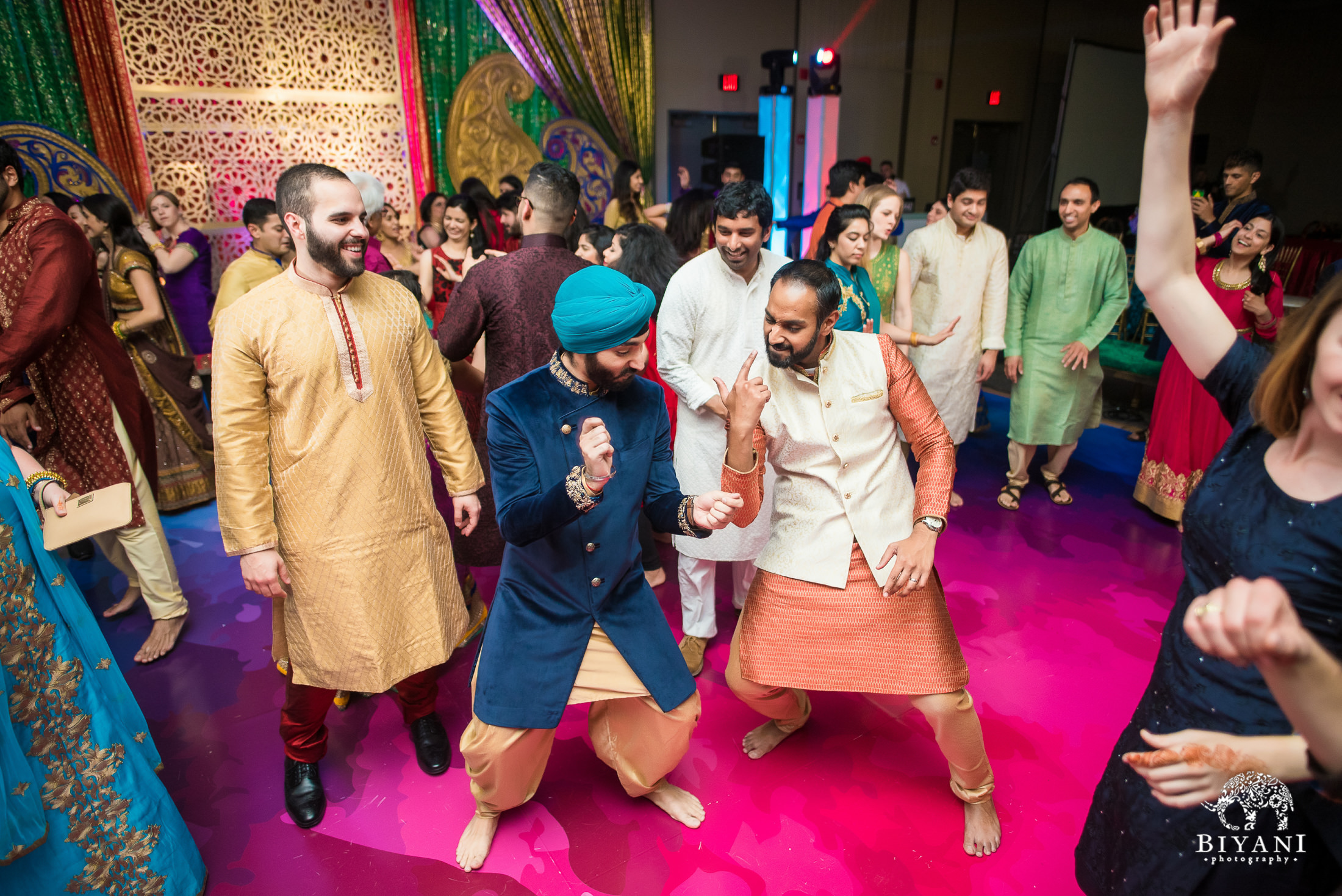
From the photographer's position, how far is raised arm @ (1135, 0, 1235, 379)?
1065 millimetres

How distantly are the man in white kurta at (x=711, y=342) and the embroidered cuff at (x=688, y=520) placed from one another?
76cm

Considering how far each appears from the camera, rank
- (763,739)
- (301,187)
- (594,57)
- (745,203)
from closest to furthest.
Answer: (301,187)
(763,739)
(745,203)
(594,57)

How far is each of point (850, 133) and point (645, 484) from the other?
9.16 m

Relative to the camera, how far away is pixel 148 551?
274 centimetres

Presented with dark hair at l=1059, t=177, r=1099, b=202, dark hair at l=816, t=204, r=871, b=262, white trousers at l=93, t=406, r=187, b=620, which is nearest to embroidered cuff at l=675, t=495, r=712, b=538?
dark hair at l=816, t=204, r=871, b=262

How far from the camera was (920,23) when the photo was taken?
9.55 meters

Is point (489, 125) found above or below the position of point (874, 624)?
above

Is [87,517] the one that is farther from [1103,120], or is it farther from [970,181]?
[1103,120]

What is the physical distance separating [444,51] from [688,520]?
6526 millimetres

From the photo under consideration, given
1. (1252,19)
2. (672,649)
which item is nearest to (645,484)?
(672,649)

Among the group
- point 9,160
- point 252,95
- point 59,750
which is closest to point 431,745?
point 59,750

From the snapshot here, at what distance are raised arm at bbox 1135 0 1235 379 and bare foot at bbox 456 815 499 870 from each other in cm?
184

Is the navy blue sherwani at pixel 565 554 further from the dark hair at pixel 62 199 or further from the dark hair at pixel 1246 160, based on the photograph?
the dark hair at pixel 1246 160

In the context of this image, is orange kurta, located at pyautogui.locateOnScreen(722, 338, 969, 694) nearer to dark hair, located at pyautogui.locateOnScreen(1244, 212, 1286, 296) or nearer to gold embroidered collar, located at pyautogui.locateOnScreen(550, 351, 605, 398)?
gold embroidered collar, located at pyautogui.locateOnScreen(550, 351, 605, 398)
